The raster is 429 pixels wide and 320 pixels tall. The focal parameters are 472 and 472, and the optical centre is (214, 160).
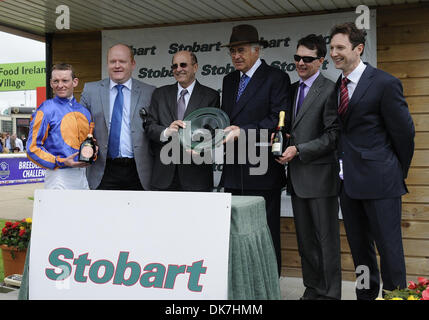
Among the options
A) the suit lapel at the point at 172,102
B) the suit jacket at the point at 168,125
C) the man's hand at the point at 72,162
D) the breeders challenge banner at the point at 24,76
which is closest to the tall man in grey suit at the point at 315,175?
the suit jacket at the point at 168,125

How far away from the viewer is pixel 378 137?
2.72 meters

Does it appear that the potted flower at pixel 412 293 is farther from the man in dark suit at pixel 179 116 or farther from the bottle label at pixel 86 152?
the bottle label at pixel 86 152

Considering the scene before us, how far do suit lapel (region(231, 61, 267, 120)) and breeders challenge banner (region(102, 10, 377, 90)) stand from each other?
1.11m

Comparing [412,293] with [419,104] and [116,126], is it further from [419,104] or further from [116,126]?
[419,104]

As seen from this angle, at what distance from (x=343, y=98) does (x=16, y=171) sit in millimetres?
11735

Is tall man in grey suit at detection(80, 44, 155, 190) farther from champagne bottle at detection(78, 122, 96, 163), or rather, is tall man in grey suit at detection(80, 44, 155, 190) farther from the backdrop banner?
the backdrop banner

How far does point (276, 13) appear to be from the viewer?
4227mm

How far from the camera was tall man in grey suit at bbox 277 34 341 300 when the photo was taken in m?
3.00

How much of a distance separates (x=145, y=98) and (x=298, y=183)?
3.99 feet

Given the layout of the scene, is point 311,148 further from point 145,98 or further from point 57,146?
point 57,146

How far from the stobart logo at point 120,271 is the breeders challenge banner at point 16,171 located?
10754 mm

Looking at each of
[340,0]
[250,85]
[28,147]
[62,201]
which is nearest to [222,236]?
[62,201]

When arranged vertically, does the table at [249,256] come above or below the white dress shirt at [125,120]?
below

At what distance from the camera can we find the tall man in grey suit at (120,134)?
10.5 ft
